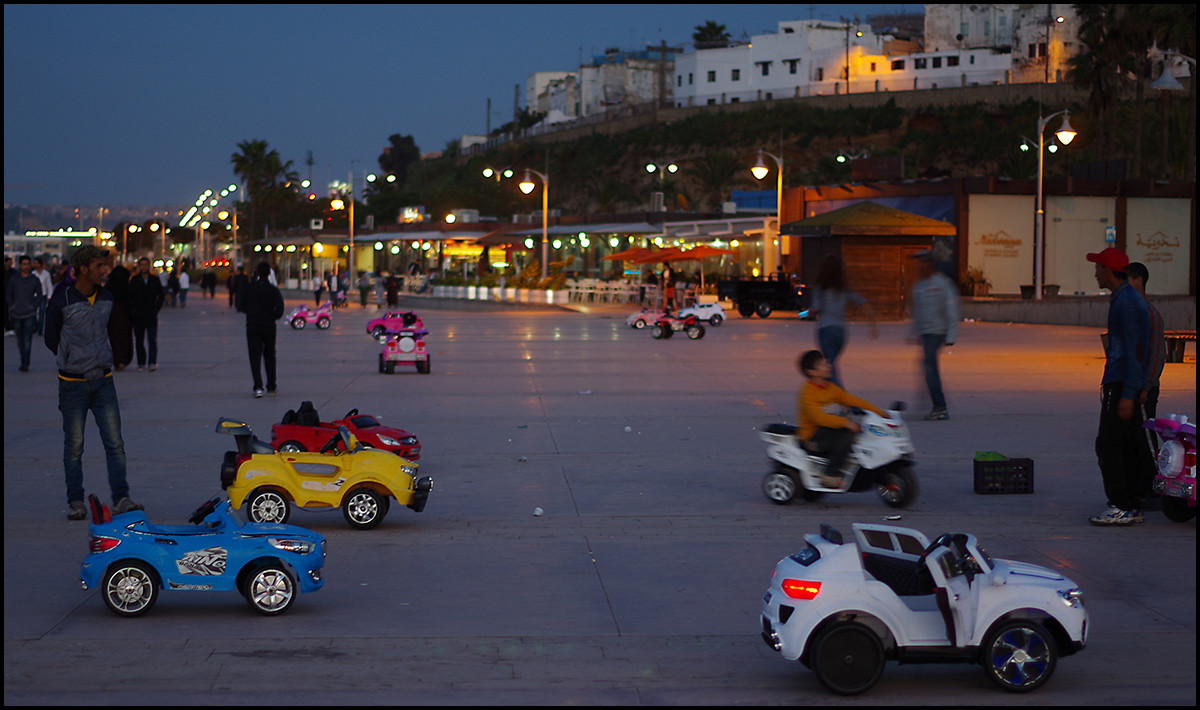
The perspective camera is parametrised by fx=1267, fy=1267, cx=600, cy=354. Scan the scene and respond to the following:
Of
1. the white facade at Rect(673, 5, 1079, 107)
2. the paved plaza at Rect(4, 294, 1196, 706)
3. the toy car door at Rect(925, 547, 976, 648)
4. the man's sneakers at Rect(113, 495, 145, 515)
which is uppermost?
the white facade at Rect(673, 5, 1079, 107)

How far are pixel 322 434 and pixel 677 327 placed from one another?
20.2 m

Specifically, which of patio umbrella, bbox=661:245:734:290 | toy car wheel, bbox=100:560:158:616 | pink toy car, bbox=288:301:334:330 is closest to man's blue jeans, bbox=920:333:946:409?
toy car wheel, bbox=100:560:158:616

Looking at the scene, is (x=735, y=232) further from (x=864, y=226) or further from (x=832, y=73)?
(x=832, y=73)

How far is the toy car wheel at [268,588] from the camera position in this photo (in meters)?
6.52

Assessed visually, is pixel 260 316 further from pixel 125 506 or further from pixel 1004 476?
pixel 1004 476

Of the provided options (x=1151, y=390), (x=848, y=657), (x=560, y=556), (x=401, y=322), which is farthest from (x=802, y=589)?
(x=401, y=322)

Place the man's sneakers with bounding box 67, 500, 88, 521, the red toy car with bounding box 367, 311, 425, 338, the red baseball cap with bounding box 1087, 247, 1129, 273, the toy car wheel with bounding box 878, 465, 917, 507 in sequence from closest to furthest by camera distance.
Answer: the red baseball cap with bounding box 1087, 247, 1129, 273
the man's sneakers with bounding box 67, 500, 88, 521
the toy car wheel with bounding box 878, 465, 917, 507
the red toy car with bounding box 367, 311, 425, 338

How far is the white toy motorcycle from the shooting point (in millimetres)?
9289

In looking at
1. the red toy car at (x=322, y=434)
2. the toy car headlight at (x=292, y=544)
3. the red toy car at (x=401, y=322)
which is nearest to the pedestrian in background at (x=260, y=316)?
the red toy car at (x=401, y=322)

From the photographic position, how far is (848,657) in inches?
209

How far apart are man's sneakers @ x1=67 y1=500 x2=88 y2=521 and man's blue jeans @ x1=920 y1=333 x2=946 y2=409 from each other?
892 cm

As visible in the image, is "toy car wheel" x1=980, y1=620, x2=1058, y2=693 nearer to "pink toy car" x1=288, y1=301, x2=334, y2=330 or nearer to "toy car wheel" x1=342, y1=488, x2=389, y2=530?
"toy car wheel" x1=342, y1=488, x2=389, y2=530

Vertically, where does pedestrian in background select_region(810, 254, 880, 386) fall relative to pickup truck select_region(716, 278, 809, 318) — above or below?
above

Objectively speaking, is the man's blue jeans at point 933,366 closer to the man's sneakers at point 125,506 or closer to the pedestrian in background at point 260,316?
the pedestrian in background at point 260,316
